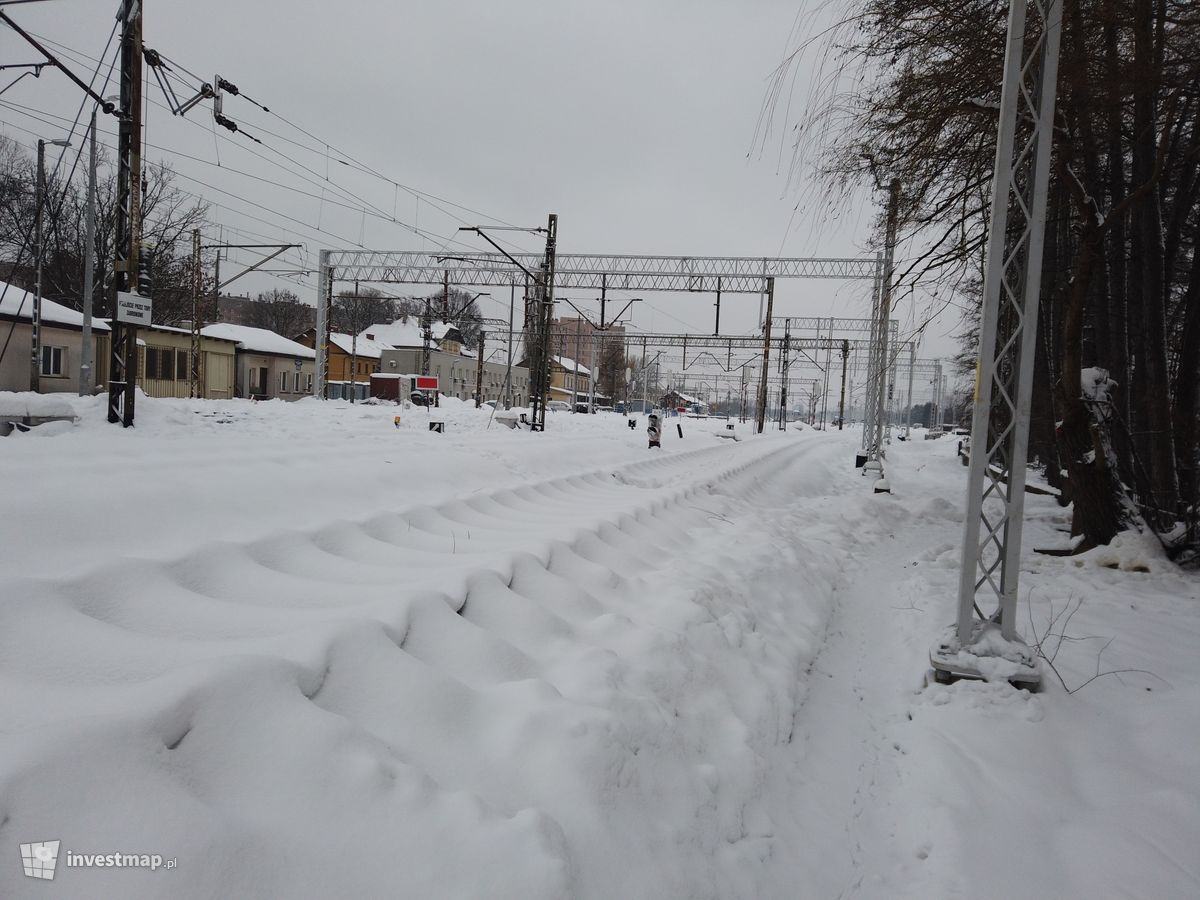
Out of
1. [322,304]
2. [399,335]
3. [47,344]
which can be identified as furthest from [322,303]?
[399,335]

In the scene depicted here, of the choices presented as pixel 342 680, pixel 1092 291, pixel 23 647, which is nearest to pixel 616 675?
pixel 342 680

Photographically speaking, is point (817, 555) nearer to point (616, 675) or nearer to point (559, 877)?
point (616, 675)

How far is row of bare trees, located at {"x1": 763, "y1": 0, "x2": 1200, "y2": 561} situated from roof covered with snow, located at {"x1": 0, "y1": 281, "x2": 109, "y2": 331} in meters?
24.9

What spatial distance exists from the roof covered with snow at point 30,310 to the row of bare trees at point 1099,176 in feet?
81.6

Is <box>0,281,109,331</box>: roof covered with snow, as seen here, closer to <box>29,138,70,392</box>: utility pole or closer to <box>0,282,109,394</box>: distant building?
<box>0,282,109,394</box>: distant building

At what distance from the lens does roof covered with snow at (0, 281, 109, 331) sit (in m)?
22.9

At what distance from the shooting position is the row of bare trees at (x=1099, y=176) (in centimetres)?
600

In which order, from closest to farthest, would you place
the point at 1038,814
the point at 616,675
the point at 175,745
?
the point at 175,745 < the point at 1038,814 < the point at 616,675

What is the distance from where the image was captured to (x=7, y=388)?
75.6 ft

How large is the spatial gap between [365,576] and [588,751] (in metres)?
1.67

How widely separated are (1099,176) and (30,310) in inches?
1222

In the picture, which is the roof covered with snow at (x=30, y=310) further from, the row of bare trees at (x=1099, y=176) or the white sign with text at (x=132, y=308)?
the row of bare trees at (x=1099, y=176)

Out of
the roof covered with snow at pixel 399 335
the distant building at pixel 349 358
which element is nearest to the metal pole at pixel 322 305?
the distant building at pixel 349 358

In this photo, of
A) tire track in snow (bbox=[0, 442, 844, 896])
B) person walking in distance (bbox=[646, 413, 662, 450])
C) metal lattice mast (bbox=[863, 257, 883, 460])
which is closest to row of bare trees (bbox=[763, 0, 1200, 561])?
tire track in snow (bbox=[0, 442, 844, 896])
